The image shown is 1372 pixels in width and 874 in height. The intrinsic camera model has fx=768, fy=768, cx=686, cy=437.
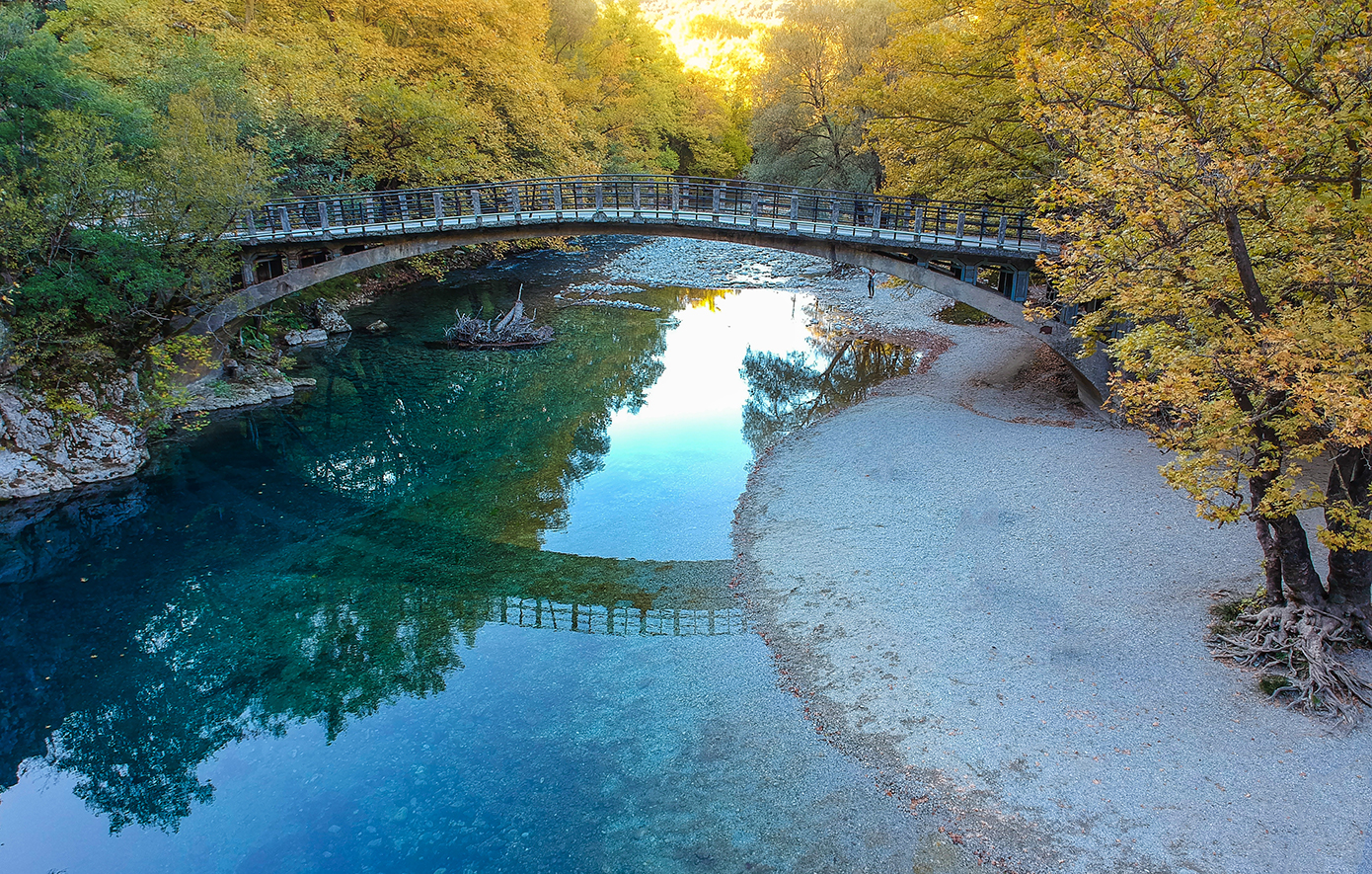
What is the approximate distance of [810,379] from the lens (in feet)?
85.8

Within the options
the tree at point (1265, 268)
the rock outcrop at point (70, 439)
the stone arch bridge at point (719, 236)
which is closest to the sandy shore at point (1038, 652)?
the tree at point (1265, 268)

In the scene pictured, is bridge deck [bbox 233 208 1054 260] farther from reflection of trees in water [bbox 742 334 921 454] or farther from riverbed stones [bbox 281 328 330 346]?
riverbed stones [bbox 281 328 330 346]

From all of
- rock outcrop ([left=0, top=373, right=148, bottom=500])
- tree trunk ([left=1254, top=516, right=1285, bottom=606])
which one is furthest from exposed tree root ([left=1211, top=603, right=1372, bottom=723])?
rock outcrop ([left=0, top=373, right=148, bottom=500])

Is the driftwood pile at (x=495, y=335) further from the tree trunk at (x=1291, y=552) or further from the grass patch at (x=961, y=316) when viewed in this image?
the tree trunk at (x=1291, y=552)

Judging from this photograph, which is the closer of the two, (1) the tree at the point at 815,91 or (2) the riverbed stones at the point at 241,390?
(2) the riverbed stones at the point at 241,390

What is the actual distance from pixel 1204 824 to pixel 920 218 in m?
17.8

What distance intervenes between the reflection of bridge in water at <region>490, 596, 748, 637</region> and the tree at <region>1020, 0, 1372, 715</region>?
7021 mm

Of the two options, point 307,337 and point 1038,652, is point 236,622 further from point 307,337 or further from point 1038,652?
point 307,337

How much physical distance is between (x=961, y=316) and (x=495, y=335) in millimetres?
19567

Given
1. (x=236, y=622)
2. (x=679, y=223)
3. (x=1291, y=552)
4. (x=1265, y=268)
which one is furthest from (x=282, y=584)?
(x=1265, y=268)

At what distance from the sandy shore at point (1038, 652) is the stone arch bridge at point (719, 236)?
470 centimetres

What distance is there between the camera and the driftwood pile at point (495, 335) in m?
28.9

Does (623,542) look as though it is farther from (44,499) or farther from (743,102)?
(743,102)

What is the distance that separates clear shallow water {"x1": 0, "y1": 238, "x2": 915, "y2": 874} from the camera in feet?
29.7
